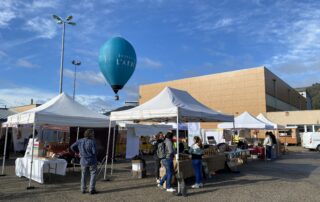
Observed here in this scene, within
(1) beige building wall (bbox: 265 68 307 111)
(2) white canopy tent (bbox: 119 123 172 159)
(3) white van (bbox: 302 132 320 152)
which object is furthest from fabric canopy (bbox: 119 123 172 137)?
(1) beige building wall (bbox: 265 68 307 111)

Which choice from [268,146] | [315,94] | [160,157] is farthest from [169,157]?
[315,94]

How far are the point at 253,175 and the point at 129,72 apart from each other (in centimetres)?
668

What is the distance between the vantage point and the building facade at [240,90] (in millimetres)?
49812

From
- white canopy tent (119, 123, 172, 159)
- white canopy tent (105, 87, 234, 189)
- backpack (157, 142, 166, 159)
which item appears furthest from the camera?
white canopy tent (119, 123, 172, 159)

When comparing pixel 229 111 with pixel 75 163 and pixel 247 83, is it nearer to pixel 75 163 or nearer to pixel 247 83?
pixel 247 83

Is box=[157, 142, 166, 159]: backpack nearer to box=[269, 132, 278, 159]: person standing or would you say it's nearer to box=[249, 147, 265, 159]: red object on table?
box=[249, 147, 265, 159]: red object on table

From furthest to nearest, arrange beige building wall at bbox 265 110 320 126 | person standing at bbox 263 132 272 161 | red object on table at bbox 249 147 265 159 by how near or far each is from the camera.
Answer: beige building wall at bbox 265 110 320 126 < red object on table at bbox 249 147 265 159 < person standing at bbox 263 132 272 161

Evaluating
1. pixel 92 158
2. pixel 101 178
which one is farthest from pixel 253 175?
pixel 92 158

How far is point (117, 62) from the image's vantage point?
1353 centimetres

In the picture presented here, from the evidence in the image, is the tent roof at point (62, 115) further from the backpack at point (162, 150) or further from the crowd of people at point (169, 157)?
the backpack at point (162, 150)

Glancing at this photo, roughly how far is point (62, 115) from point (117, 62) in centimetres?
376

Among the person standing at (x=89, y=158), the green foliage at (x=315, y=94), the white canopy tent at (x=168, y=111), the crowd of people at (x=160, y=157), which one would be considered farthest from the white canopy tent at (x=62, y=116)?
the green foliage at (x=315, y=94)

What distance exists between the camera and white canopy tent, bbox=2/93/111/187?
33.7ft

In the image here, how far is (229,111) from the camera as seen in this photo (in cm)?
5312
